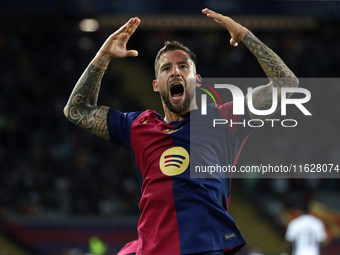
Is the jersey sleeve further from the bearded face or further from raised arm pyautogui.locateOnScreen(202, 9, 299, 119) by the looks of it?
raised arm pyautogui.locateOnScreen(202, 9, 299, 119)

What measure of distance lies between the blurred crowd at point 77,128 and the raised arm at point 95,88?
29.0 ft

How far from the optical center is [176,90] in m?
3.73

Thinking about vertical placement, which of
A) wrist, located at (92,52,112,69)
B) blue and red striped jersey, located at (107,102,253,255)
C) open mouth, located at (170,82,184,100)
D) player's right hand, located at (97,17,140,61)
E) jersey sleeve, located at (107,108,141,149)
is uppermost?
player's right hand, located at (97,17,140,61)

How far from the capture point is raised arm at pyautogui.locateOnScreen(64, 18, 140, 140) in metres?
3.84

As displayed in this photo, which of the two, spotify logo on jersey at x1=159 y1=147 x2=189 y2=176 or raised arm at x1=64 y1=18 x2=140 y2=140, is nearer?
spotify logo on jersey at x1=159 y1=147 x2=189 y2=176

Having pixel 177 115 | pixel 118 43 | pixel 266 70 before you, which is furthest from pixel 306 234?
pixel 118 43

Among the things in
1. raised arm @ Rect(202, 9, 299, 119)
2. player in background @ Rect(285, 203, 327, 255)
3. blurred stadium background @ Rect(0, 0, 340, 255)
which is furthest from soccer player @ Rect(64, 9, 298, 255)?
blurred stadium background @ Rect(0, 0, 340, 255)

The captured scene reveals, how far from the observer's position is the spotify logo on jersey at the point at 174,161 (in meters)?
3.33

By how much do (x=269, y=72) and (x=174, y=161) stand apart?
852 mm

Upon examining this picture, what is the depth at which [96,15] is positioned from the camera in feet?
48.7

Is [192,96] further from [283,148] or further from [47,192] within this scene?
[283,148]

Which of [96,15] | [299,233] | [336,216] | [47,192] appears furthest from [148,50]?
[299,233]

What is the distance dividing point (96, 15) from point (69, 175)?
15.0 ft

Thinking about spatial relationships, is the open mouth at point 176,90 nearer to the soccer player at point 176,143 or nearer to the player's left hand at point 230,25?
the soccer player at point 176,143
